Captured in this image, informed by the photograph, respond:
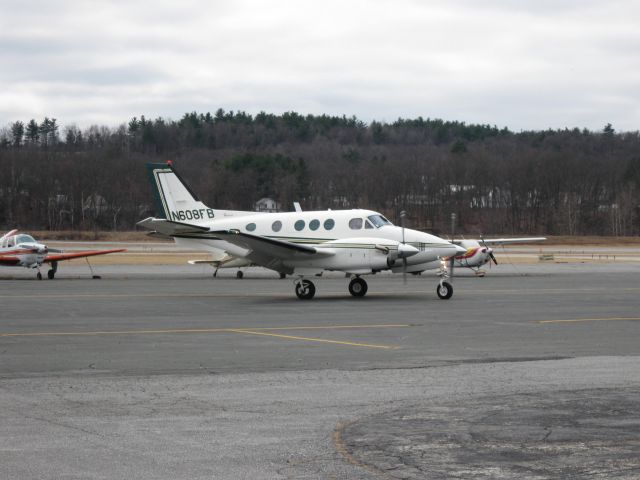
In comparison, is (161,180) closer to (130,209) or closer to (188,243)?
(188,243)

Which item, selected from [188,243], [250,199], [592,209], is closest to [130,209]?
[250,199]

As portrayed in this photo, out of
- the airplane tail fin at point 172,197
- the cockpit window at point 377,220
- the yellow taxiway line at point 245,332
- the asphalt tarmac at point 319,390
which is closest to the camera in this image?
the asphalt tarmac at point 319,390

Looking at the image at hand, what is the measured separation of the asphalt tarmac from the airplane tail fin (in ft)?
34.6

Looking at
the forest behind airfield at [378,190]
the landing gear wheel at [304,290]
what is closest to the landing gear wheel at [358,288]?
the landing gear wheel at [304,290]

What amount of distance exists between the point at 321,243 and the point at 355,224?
143 centimetres

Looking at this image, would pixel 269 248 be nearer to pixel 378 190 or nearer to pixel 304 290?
pixel 304 290

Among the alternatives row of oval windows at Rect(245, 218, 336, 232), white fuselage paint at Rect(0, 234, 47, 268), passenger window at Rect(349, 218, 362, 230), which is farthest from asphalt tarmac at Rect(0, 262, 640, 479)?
white fuselage paint at Rect(0, 234, 47, 268)

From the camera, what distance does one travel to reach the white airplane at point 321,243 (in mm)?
28422

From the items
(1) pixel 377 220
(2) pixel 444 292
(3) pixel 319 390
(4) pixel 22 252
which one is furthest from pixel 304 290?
(4) pixel 22 252

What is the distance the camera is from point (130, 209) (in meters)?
128

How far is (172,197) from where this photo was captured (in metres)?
37.4

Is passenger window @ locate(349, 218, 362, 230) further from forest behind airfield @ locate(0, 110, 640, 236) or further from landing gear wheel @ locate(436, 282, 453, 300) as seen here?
forest behind airfield @ locate(0, 110, 640, 236)

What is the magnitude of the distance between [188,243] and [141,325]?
40.8ft

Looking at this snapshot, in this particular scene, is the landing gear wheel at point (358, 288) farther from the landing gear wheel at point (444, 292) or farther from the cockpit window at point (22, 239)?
the cockpit window at point (22, 239)
